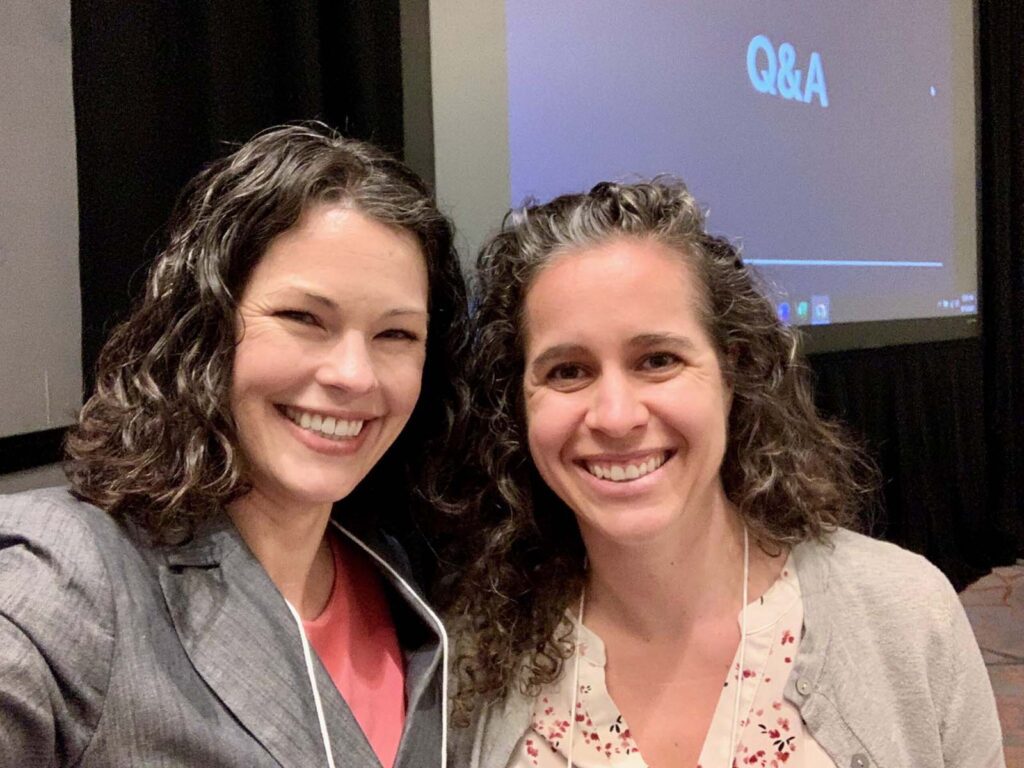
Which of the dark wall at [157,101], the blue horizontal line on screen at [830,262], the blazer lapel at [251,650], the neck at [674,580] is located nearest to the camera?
the blazer lapel at [251,650]

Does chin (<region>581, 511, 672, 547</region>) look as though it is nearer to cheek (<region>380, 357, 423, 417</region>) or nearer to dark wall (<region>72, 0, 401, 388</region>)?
cheek (<region>380, 357, 423, 417</region>)

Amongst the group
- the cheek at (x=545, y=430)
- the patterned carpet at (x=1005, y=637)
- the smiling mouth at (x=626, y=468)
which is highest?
the cheek at (x=545, y=430)

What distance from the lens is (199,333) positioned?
3.44 feet

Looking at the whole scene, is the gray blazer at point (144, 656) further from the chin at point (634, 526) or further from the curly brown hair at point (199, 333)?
the chin at point (634, 526)

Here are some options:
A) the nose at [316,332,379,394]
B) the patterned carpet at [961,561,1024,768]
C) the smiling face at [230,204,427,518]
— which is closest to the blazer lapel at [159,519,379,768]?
the smiling face at [230,204,427,518]

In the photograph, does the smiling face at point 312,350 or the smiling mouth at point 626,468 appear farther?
the smiling mouth at point 626,468

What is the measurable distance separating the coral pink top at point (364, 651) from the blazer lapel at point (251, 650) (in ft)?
0.26

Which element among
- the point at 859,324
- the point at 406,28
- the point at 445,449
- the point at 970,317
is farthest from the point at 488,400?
the point at 970,317

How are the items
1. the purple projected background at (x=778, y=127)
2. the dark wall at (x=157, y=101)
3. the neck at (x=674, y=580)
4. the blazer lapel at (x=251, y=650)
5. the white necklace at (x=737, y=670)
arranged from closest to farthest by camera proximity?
1. the blazer lapel at (x=251, y=650)
2. the white necklace at (x=737, y=670)
3. the neck at (x=674, y=580)
4. the dark wall at (x=157, y=101)
5. the purple projected background at (x=778, y=127)

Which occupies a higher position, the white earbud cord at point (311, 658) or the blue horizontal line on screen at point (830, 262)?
the blue horizontal line on screen at point (830, 262)

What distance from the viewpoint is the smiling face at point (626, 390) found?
1.17m

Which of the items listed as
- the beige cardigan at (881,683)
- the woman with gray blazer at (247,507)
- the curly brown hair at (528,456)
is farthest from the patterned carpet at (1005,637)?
the woman with gray blazer at (247,507)

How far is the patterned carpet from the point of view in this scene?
2.50 metres

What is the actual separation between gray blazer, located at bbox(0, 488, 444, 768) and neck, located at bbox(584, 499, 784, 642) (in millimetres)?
375
